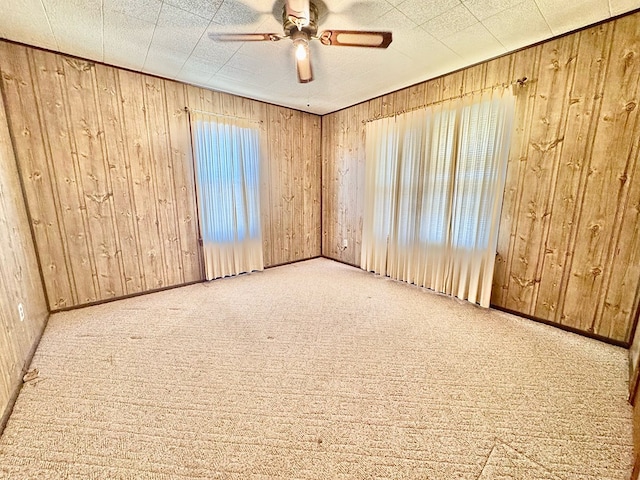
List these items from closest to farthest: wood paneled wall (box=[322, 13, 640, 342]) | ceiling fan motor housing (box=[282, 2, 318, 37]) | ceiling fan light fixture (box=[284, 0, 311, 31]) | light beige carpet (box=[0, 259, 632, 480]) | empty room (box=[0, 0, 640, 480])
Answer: light beige carpet (box=[0, 259, 632, 480]) → empty room (box=[0, 0, 640, 480]) → ceiling fan light fixture (box=[284, 0, 311, 31]) → ceiling fan motor housing (box=[282, 2, 318, 37]) → wood paneled wall (box=[322, 13, 640, 342])

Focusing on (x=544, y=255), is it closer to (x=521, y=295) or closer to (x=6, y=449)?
(x=521, y=295)

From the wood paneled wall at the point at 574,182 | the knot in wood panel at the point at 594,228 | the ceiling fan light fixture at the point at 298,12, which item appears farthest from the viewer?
the knot in wood panel at the point at 594,228

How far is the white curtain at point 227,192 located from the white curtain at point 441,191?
1.68m

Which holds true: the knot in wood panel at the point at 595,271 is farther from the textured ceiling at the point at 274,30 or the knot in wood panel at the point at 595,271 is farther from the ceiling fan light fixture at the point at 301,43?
the ceiling fan light fixture at the point at 301,43

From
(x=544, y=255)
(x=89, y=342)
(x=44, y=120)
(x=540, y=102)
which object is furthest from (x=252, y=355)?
(x=540, y=102)

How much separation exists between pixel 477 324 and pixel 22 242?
406 cm

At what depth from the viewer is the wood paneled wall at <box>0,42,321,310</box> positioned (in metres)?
2.42

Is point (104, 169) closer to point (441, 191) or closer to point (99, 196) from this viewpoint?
point (99, 196)

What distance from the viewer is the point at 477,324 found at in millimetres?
2475

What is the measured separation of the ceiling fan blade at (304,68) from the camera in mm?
1907

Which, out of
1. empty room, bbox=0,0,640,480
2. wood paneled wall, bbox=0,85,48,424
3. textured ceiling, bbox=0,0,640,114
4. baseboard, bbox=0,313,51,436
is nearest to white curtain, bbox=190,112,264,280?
empty room, bbox=0,0,640,480

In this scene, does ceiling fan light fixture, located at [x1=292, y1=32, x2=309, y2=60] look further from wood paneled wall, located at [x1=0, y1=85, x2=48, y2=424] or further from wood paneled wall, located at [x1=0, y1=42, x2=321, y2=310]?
wood paneled wall, located at [x1=0, y1=85, x2=48, y2=424]

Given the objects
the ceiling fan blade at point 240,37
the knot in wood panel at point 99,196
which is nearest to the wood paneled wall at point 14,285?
the knot in wood panel at point 99,196

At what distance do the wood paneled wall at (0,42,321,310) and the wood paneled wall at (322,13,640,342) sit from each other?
3.21m
